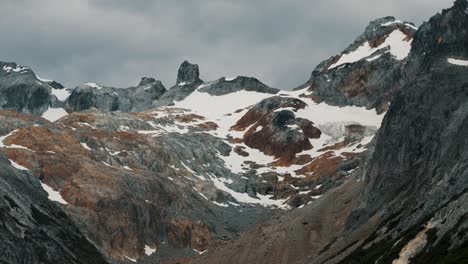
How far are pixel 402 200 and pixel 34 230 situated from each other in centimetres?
8396

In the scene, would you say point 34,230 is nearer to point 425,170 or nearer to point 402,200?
point 402,200

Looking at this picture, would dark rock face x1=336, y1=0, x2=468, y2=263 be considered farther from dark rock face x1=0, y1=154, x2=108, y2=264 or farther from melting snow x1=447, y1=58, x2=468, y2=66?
dark rock face x1=0, y1=154, x2=108, y2=264

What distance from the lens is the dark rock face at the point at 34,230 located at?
15362 centimetres

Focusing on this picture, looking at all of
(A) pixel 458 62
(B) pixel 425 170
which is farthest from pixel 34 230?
(A) pixel 458 62

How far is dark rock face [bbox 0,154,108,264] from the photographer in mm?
→ 153625

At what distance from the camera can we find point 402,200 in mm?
135375

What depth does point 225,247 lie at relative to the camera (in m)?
182

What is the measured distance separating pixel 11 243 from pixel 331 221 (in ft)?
233

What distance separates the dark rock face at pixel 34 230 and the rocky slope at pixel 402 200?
32903 millimetres

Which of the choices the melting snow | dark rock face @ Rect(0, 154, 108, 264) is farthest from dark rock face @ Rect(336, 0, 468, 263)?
dark rock face @ Rect(0, 154, 108, 264)

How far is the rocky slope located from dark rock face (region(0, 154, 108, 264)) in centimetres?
3290

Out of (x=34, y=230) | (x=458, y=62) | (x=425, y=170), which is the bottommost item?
(x=34, y=230)

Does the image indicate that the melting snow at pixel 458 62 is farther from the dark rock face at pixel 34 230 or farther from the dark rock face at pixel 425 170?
the dark rock face at pixel 34 230

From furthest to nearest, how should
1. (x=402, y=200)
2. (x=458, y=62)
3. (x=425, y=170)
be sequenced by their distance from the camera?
(x=458, y=62)
(x=425, y=170)
(x=402, y=200)
